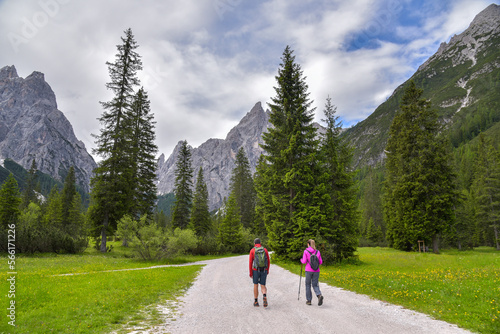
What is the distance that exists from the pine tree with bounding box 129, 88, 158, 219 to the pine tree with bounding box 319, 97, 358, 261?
2541cm

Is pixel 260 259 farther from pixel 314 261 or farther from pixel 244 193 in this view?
pixel 244 193

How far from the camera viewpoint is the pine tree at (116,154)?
2786 cm

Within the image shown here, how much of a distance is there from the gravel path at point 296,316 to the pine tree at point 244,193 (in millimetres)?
48085

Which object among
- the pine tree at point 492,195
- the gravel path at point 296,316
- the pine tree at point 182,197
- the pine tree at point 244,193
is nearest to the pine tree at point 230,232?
the pine tree at point 182,197

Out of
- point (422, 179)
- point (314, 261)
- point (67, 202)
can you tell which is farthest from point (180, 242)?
point (67, 202)

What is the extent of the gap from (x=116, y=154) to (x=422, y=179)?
35704 millimetres

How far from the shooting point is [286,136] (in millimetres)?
24703

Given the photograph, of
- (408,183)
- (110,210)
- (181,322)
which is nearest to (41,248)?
(110,210)

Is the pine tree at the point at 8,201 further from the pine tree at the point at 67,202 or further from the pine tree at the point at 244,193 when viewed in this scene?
the pine tree at the point at 244,193

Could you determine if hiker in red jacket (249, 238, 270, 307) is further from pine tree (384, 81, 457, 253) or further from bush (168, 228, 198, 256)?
pine tree (384, 81, 457, 253)

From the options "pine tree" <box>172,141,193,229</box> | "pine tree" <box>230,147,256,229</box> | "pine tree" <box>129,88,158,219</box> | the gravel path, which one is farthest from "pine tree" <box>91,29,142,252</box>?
"pine tree" <box>230,147,256,229</box>

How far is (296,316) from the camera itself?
23.1 ft

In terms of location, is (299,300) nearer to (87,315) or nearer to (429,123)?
(87,315)

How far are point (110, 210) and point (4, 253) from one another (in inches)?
361
